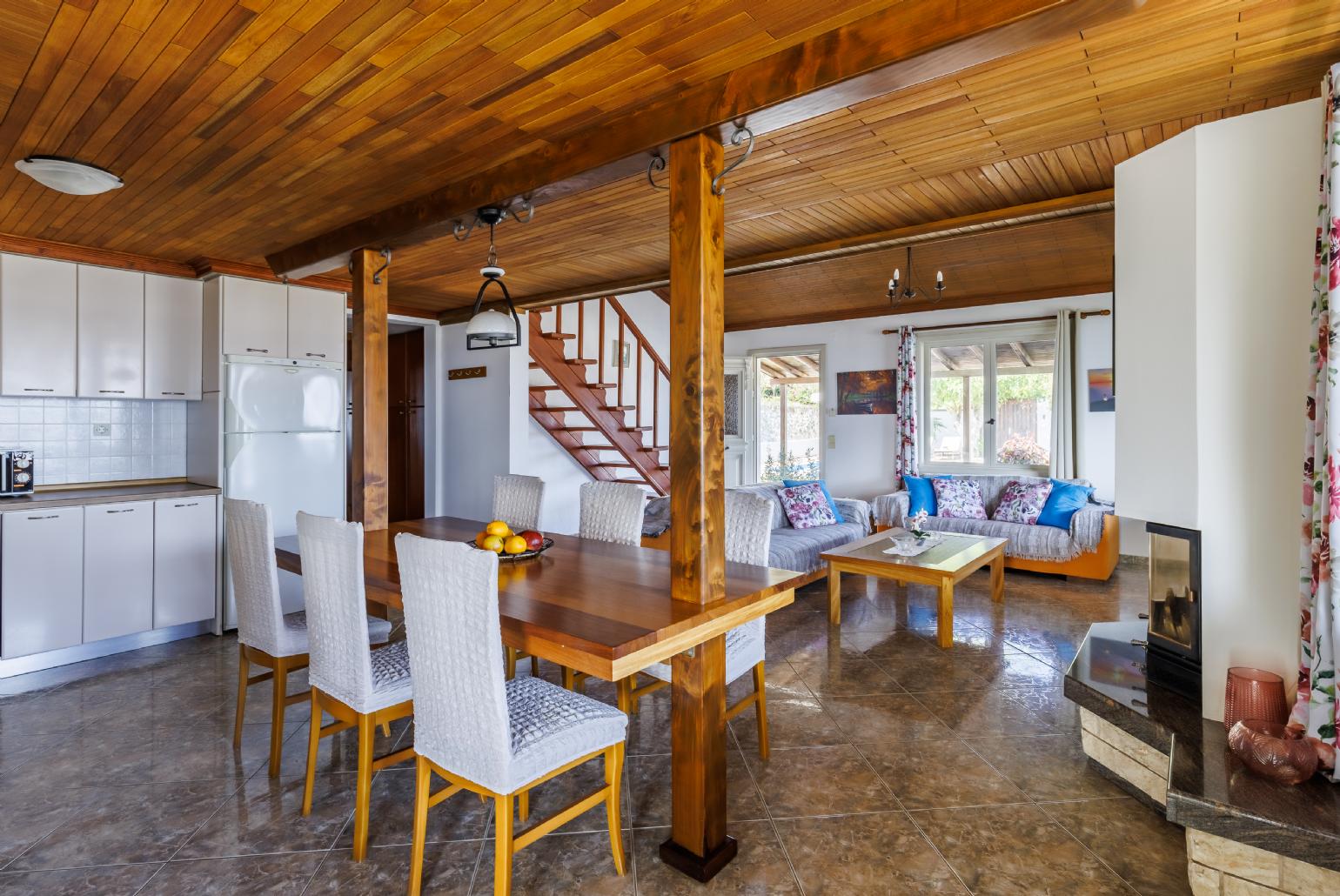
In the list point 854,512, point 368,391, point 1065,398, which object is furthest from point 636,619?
point 1065,398

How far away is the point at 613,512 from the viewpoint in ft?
11.7

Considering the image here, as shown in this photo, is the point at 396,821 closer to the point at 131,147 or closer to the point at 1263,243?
the point at 131,147

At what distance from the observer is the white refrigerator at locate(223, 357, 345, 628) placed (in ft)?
14.7

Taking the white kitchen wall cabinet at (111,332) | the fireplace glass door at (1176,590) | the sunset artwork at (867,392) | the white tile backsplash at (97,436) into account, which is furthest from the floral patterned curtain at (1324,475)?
the white tile backsplash at (97,436)

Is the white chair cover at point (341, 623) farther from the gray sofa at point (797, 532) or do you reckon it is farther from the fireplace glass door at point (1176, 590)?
the fireplace glass door at point (1176, 590)

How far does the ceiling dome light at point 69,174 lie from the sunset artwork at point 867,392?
651cm

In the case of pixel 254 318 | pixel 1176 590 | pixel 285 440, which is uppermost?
pixel 254 318

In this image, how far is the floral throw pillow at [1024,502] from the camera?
6066 mm

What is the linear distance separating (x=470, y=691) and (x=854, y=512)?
511 cm

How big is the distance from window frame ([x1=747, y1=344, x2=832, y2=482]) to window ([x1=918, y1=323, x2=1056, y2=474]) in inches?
42.4

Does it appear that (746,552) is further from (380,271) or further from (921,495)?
(921,495)

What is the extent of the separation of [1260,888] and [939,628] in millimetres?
2369

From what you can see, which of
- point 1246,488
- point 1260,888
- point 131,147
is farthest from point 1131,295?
point 131,147

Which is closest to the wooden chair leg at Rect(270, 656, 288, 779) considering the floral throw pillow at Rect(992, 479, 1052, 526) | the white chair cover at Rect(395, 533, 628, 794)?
the white chair cover at Rect(395, 533, 628, 794)
